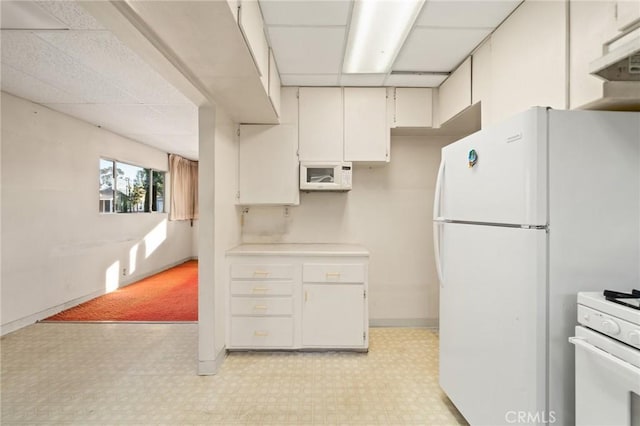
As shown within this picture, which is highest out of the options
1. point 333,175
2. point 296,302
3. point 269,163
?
point 269,163

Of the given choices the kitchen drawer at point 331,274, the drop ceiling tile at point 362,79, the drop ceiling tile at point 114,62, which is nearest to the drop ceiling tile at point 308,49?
the drop ceiling tile at point 362,79

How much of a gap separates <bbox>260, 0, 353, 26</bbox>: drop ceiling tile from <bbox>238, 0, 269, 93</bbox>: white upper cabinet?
72mm

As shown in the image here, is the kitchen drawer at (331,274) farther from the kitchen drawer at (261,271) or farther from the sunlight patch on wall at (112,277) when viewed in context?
the sunlight patch on wall at (112,277)

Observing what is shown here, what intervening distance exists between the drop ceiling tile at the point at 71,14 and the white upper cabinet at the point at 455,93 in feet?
8.74

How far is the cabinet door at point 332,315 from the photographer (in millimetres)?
2475

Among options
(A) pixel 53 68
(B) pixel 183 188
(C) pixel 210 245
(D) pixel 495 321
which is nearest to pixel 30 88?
(A) pixel 53 68

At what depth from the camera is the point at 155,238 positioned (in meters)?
5.48

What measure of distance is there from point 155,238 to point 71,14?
4.46 metres

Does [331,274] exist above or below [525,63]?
below

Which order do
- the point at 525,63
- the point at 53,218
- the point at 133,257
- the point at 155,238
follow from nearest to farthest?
the point at 525,63 → the point at 53,218 → the point at 133,257 → the point at 155,238

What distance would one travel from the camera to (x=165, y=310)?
3.57 metres

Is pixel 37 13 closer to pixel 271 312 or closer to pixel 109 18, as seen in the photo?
pixel 109 18

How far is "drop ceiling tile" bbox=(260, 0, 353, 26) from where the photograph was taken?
1.69m

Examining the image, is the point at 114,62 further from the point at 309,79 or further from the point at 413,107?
the point at 413,107
